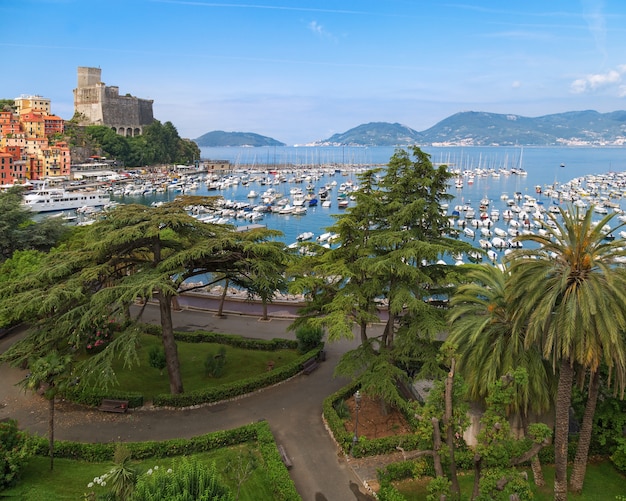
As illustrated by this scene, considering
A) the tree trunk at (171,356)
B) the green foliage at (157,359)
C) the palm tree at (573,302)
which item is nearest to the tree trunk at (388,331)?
the palm tree at (573,302)

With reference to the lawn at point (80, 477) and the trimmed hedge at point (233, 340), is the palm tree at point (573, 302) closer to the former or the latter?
the lawn at point (80, 477)

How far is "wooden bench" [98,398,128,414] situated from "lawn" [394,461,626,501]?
31.7ft

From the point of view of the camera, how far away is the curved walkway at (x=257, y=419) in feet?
43.3

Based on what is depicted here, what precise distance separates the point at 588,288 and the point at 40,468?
1509cm

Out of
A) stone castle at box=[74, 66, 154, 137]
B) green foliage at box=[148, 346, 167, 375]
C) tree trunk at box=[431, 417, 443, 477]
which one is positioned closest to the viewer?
tree trunk at box=[431, 417, 443, 477]

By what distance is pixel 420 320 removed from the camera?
14.8m

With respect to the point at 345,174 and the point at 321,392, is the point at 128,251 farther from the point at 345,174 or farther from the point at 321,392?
the point at 345,174

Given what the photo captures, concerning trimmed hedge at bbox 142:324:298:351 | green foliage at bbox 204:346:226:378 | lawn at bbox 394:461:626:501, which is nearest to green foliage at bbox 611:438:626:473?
lawn at bbox 394:461:626:501

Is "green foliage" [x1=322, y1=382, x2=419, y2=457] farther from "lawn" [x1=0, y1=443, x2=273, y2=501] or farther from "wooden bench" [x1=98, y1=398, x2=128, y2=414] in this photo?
"wooden bench" [x1=98, y1=398, x2=128, y2=414]

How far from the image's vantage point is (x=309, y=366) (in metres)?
19.7

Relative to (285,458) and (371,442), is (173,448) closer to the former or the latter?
(285,458)

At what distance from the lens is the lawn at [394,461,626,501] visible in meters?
12.4

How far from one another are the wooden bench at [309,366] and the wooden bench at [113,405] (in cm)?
701

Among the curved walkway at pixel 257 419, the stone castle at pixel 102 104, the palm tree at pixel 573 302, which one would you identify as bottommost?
the curved walkway at pixel 257 419
